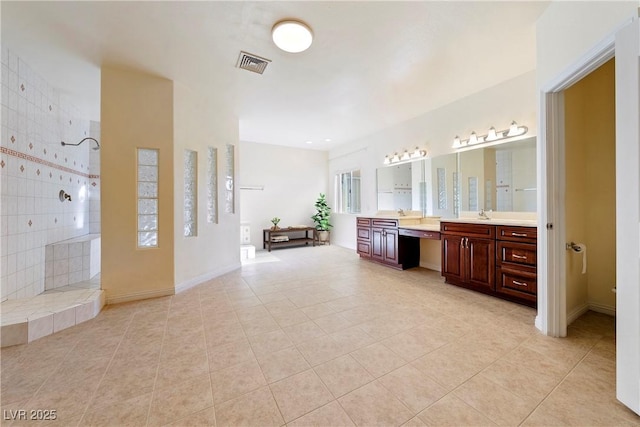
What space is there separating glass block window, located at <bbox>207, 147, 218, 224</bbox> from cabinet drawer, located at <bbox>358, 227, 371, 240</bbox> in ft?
8.80

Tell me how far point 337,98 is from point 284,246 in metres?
4.01

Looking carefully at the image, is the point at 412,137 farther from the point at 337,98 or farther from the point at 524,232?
the point at 524,232

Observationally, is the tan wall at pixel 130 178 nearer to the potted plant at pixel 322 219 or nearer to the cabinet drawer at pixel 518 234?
the cabinet drawer at pixel 518 234

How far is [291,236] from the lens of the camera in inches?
261

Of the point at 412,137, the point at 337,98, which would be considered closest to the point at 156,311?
the point at 337,98

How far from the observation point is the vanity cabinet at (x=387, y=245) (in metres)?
4.03

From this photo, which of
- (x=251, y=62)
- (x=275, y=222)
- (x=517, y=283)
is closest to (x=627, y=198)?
(x=517, y=283)

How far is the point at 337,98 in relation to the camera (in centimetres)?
351

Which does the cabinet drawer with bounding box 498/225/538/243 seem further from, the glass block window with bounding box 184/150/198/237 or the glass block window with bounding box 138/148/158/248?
the glass block window with bounding box 138/148/158/248

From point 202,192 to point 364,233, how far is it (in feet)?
9.70

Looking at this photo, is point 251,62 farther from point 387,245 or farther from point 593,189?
point 593,189

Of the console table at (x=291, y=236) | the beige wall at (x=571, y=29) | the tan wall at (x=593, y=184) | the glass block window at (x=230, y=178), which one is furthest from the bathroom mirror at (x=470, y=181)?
the glass block window at (x=230, y=178)

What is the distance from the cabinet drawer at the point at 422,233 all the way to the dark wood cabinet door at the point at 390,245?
6.1 inches

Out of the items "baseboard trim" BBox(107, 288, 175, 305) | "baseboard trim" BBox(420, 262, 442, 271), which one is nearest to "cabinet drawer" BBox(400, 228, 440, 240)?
"baseboard trim" BBox(420, 262, 442, 271)
